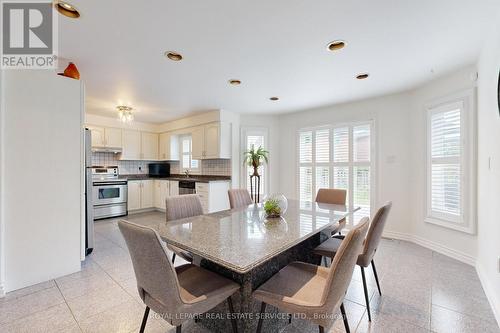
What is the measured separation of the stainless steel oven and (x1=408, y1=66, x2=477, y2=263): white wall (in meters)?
5.82

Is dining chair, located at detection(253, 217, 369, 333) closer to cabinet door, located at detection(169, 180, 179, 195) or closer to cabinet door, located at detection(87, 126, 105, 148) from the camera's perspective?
cabinet door, located at detection(169, 180, 179, 195)

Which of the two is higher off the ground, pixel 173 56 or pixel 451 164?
pixel 173 56

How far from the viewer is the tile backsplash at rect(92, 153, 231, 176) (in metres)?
5.08

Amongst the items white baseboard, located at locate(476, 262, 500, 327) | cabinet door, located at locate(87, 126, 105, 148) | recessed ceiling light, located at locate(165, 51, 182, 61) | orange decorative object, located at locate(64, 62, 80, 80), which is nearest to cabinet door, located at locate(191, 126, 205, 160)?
cabinet door, located at locate(87, 126, 105, 148)

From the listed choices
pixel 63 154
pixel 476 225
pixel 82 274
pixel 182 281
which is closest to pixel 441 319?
pixel 476 225

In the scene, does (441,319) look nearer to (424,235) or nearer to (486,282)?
(486,282)

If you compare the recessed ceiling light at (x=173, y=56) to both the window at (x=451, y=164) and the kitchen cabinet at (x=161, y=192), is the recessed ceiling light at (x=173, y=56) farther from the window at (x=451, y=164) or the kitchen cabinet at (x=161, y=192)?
the kitchen cabinet at (x=161, y=192)

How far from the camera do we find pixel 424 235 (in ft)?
10.8

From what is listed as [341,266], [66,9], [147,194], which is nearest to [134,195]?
[147,194]

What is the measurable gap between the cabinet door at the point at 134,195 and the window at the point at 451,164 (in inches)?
231

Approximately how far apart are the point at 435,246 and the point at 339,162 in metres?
1.87

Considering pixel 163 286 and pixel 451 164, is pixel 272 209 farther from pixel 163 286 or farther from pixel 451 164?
pixel 451 164

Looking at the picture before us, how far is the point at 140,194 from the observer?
5.57 metres

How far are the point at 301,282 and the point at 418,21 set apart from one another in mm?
2234
